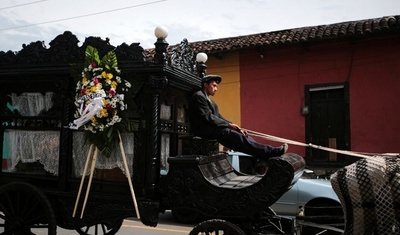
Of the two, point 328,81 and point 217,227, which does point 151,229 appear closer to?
point 217,227

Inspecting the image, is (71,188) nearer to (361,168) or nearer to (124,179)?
(124,179)

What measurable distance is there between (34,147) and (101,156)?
100cm

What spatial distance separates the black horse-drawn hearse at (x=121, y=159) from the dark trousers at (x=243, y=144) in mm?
240

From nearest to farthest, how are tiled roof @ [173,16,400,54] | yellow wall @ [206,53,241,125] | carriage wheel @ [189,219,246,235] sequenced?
carriage wheel @ [189,219,246,235], tiled roof @ [173,16,400,54], yellow wall @ [206,53,241,125]

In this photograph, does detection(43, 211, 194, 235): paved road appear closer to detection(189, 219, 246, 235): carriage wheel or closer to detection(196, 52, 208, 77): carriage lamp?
detection(196, 52, 208, 77): carriage lamp

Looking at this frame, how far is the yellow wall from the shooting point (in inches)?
519

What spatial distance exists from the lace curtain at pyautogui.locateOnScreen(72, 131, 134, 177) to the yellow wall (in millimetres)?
8789

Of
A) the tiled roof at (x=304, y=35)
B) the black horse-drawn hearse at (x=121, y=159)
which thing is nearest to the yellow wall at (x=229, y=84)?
the tiled roof at (x=304, y=35)

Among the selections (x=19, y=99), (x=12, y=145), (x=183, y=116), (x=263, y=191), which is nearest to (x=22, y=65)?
(x=19, y=99)

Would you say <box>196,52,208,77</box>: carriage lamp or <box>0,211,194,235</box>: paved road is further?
<box>0,211,194,235</box>: paved road

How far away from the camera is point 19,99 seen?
517 centimetres

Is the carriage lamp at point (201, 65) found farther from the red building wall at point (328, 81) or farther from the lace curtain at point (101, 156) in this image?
the red building wall at point (328, 81)

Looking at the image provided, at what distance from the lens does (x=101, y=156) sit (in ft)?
15.0

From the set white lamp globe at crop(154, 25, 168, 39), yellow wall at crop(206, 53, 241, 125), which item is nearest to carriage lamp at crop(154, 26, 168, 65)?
white lamp globe at crop(154, 25, 168, 39)
